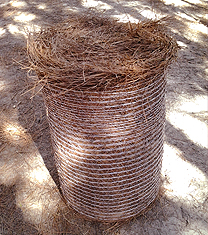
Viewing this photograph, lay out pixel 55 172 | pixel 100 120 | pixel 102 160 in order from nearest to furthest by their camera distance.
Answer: pixel 100 120 < pixel 102 160 < pixel 55 172

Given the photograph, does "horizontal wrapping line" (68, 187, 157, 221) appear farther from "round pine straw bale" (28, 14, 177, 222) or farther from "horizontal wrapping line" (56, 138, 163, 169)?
"horizontal wrapping line" (56, 138, 163, 169)

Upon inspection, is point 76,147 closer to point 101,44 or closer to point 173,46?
point 101,44

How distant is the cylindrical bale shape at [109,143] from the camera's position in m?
1.46

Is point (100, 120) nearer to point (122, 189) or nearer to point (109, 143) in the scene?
point (109, 143)

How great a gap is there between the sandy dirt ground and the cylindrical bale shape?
0.23 m

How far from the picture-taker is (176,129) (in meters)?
3.04

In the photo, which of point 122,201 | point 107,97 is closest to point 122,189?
point 122,201

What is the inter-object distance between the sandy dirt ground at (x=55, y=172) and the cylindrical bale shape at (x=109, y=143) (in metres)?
0.23

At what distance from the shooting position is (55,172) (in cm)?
262

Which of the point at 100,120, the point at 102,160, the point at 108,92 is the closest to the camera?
the point at 108,92

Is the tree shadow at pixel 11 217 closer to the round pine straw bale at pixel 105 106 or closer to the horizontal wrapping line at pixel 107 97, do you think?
the round pine straw bale at pixel 105 106

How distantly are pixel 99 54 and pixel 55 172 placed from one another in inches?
57.4

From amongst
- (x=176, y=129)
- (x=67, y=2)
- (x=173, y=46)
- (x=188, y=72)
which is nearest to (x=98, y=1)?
(x=67, y=2)

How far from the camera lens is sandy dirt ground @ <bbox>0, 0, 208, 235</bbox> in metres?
2.15
